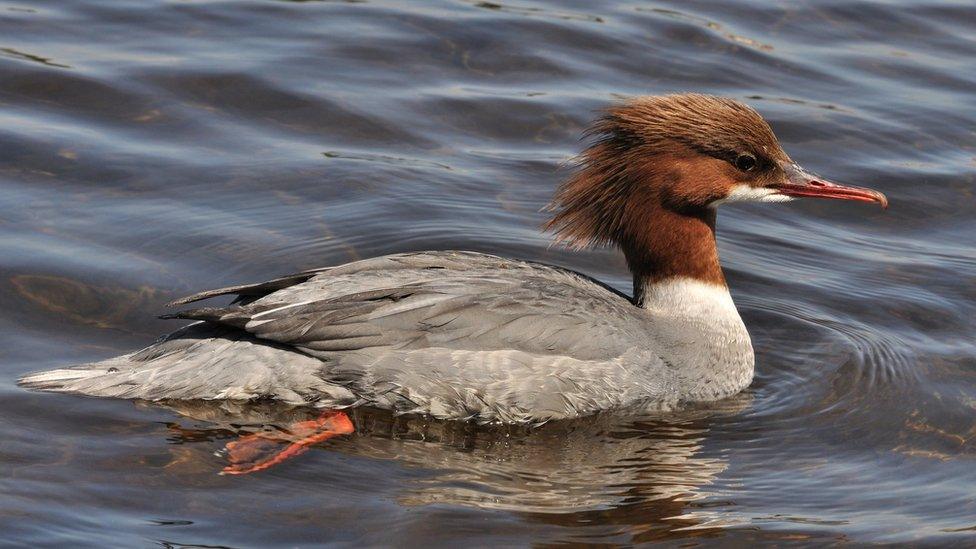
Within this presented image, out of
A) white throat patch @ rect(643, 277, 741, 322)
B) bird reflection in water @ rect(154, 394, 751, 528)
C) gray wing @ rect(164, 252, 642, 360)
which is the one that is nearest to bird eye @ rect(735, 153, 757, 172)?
white throat patch @ rect(643, 277, 741, 322)

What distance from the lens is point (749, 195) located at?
6641mm

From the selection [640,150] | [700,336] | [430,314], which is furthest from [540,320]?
[640,150]

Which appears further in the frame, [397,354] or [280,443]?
[397,354]

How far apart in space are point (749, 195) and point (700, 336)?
72 centimetres

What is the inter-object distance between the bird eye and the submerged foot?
2.19m

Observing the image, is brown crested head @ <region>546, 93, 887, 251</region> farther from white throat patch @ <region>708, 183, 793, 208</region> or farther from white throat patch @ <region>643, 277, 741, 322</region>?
white throat patch @ <region>643, 277, 741, 322</region>

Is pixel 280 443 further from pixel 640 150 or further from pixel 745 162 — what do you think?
pixel 745 162

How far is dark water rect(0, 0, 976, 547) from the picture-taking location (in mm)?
5438

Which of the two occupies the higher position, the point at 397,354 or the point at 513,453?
the point at 397,354

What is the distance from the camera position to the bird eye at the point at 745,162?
6.51 meters

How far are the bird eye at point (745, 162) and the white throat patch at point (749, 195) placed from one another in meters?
0.08

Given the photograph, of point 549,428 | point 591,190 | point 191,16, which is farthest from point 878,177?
point 191,16

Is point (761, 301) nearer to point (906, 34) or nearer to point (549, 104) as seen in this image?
point (549, 104)

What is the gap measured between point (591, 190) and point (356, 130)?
309cm
